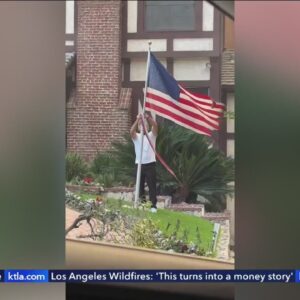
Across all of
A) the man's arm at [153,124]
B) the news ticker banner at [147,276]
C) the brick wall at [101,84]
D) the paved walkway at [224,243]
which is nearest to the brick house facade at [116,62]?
the brick wall at [101,84]

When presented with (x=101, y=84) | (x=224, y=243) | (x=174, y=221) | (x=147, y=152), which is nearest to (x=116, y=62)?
(x=101, y=84)

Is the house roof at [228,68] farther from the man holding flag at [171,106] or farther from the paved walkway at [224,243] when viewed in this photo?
the paved walkway at [224,243]

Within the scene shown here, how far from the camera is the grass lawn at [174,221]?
308 centimetres

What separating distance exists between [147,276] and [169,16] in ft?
5.72

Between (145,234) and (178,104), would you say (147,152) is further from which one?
(145,234)

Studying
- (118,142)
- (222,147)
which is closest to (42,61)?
(118,142)

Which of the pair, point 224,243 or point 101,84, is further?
point 101,84

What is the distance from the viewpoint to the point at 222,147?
121 inches

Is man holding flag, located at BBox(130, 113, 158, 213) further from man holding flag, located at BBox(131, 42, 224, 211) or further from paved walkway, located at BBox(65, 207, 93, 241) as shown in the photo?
paved walkway, located at BBox(65, 207, 93, 241)

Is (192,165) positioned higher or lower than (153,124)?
lower

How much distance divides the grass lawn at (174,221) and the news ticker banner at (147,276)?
0.68ft

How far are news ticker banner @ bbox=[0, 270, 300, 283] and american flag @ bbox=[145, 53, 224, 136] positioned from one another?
3.07ft

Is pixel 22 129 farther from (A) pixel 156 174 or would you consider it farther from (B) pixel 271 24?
(B) pixel 271 24

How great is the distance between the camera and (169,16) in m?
3.13
